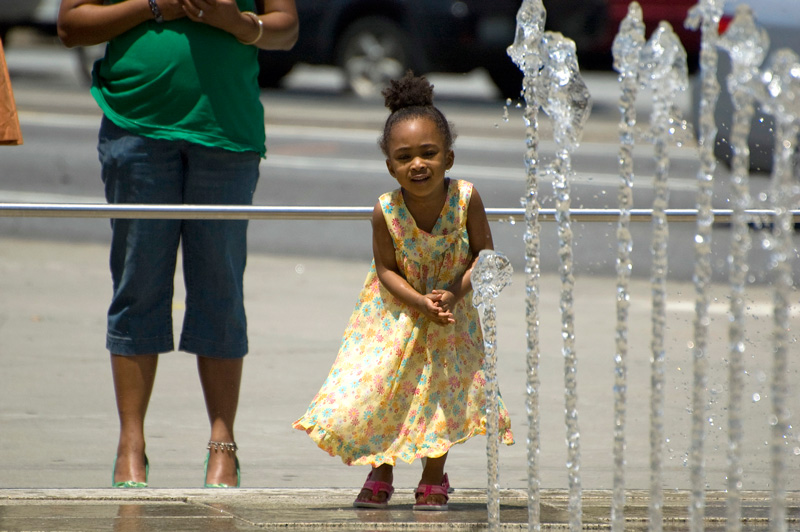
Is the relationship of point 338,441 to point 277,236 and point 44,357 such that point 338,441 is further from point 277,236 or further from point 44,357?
point 277,236

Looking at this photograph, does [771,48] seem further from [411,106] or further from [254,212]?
[254,212]

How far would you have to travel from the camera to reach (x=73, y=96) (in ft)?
53.2

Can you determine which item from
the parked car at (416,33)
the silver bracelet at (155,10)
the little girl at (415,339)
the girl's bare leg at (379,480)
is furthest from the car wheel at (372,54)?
the girl's bare leg at (379,480)

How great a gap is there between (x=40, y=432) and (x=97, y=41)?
1.74 m

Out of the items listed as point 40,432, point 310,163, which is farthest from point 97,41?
point 310,163

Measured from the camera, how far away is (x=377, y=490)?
321cm

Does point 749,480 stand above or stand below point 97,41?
below

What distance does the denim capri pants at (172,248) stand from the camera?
3.49m

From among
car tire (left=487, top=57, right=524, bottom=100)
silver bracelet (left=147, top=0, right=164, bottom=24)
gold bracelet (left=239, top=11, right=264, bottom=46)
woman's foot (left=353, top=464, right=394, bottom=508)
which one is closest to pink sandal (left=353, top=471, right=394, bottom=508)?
woman's foot (left=353, top=464, right=394, bottom=508)

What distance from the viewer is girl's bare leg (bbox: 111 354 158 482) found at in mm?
3516

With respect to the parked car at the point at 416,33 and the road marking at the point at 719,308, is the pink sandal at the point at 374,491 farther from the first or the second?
the parked car at the point at 416,33

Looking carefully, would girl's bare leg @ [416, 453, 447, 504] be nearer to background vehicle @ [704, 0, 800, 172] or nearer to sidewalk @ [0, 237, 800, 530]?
sidewalk @ [0, 237, 800, 530]

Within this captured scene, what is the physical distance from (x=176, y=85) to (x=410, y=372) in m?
1.07

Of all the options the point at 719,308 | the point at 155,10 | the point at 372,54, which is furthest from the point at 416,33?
the point at 155,10
